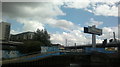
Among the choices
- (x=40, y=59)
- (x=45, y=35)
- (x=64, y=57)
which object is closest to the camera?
(x=40, y=59)

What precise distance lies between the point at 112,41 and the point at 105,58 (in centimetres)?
5238

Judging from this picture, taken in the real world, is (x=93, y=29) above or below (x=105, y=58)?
above

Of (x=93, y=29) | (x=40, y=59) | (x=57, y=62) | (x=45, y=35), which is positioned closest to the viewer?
(x=40, y=59)

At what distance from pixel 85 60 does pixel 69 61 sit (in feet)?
26.7

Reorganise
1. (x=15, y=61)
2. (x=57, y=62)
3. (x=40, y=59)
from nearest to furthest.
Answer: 1. (x=15, y=61)
2. (x=40, y=59)
3. (x=57, y=62)

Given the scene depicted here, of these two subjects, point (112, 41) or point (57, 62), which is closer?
point (57, 62)

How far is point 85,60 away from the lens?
58875 millimetres

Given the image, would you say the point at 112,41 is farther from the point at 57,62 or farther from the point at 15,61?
the point at 15,61

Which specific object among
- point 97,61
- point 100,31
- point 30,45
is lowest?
point 97,61

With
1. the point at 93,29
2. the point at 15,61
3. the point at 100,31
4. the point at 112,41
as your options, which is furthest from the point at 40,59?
the point at 112,41

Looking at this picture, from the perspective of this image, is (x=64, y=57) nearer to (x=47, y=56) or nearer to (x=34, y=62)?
(x=47, y=56)

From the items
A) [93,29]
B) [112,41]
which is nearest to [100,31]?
[93,29]

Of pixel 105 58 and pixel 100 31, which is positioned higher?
pixel 100 31

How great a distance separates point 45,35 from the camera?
274 ft
